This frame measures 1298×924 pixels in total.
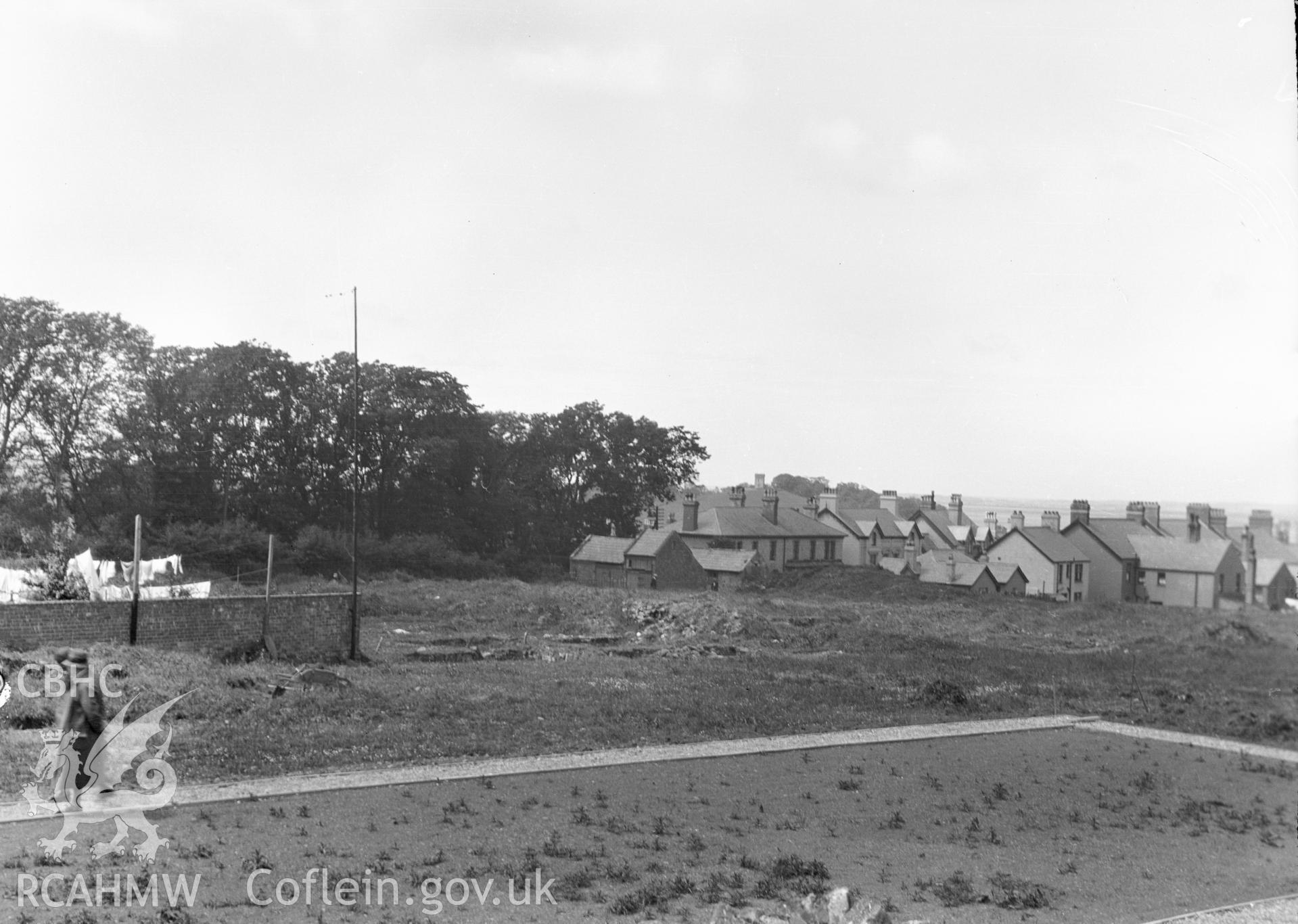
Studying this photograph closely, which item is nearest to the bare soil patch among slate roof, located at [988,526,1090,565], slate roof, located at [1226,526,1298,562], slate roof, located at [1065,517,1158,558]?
slate roof, located at [1226,526,1298,562]

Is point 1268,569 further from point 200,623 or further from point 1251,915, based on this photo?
point 200,623

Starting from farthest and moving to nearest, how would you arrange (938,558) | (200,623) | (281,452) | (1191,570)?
(938,558), (281,452), (200,623), (1191,570)

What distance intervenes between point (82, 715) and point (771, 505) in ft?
140

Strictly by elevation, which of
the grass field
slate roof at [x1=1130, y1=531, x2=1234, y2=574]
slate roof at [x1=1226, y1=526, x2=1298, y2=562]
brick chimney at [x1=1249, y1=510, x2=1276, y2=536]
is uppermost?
brick chimney at [x1=1249, y1=510, x2=1276, y2=536]

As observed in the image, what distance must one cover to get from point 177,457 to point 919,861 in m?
34.3

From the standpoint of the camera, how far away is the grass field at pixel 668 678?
14164 mm

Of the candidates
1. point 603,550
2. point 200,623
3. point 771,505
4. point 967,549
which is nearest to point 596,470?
point 603,550

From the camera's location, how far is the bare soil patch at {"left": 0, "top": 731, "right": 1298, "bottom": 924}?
8492mm

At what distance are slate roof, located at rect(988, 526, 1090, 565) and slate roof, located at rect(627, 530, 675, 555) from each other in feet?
48.1

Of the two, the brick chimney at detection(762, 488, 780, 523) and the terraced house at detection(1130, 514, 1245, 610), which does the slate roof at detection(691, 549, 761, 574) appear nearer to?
the brick chimney at detection(762, 488, 780, 523)

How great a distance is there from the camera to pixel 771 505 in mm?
51406

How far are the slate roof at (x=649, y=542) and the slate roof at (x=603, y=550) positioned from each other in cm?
34

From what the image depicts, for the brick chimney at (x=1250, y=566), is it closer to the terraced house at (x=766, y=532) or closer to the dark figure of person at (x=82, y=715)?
the dark figure of person at (x=82, y=715)

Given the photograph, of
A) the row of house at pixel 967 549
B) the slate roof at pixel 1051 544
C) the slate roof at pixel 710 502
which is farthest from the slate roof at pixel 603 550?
the slate roof at pixel 1051 544
